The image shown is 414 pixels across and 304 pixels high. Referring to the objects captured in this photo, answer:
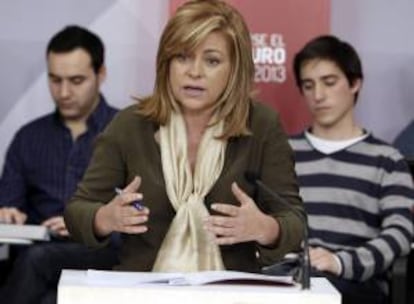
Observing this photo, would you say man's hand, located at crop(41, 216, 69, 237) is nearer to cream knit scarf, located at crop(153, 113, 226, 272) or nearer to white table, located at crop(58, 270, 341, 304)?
cream knit scarf, located at crop(153, 113, 226, 272)

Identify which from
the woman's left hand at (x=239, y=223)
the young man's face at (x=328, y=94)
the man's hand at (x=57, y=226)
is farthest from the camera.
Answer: the young man's face at (x=328, y=94)

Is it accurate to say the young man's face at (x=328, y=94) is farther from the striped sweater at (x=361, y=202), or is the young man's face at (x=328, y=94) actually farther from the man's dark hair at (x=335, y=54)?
the striped sweater at (x=361, y=202)

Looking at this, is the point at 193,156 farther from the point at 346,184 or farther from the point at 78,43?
the point at 78,43

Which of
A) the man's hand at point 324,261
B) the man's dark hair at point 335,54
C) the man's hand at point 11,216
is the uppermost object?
the man's dark hair at point 335,54

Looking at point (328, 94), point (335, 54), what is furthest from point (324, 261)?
point (335, 54)

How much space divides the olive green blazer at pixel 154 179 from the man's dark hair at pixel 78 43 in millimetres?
1569

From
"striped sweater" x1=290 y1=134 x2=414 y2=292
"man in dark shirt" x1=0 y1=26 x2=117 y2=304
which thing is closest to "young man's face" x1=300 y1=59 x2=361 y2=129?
"striped sweater" x1=290 y1=134 x2=414 y2=292

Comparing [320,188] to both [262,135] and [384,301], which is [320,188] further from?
[262,135]

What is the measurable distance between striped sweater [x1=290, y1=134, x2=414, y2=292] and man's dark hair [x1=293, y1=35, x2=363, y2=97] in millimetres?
292

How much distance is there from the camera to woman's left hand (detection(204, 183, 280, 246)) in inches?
97.7

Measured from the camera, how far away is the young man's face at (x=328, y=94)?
4.11m

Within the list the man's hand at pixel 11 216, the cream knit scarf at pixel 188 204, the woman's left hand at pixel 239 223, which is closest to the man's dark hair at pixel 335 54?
the man's hand at pixel 11 216

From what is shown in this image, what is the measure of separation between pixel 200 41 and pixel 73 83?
1.68 m

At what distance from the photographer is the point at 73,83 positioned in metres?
4.38
